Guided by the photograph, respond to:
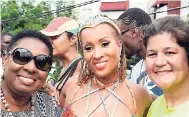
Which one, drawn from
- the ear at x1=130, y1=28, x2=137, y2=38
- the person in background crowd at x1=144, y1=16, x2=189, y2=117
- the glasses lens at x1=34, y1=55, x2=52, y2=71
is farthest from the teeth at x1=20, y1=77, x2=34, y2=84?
the ear at x1=130, y1=28, x2=137, y2=38

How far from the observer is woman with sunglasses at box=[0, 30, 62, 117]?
2580 mm

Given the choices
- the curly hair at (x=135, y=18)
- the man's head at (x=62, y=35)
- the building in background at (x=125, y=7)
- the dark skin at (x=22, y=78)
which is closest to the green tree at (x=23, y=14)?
the building in background at (x=125, y=7)

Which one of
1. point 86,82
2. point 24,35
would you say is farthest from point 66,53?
point 24,35

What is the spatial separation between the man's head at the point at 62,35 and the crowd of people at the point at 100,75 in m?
1.64

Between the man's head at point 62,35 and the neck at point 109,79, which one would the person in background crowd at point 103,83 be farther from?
the man's head at point 62,35

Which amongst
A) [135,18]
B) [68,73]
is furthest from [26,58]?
[135,18]

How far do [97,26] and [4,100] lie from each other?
0.86 m

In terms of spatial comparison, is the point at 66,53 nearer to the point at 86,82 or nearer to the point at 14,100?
the point at 86,82

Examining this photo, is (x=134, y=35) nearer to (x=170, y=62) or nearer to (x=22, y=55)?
(x=170, y=62)

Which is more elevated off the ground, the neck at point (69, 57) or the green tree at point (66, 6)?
the neck at point (69, 57)

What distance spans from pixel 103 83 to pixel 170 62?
62cm

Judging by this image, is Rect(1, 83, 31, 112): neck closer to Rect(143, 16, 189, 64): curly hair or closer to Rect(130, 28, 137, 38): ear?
Rect(143, 16, 189, 64): curly hair

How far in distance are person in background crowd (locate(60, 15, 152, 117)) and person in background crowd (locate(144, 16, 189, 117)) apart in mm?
236

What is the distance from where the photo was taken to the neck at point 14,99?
2645 millimetres
